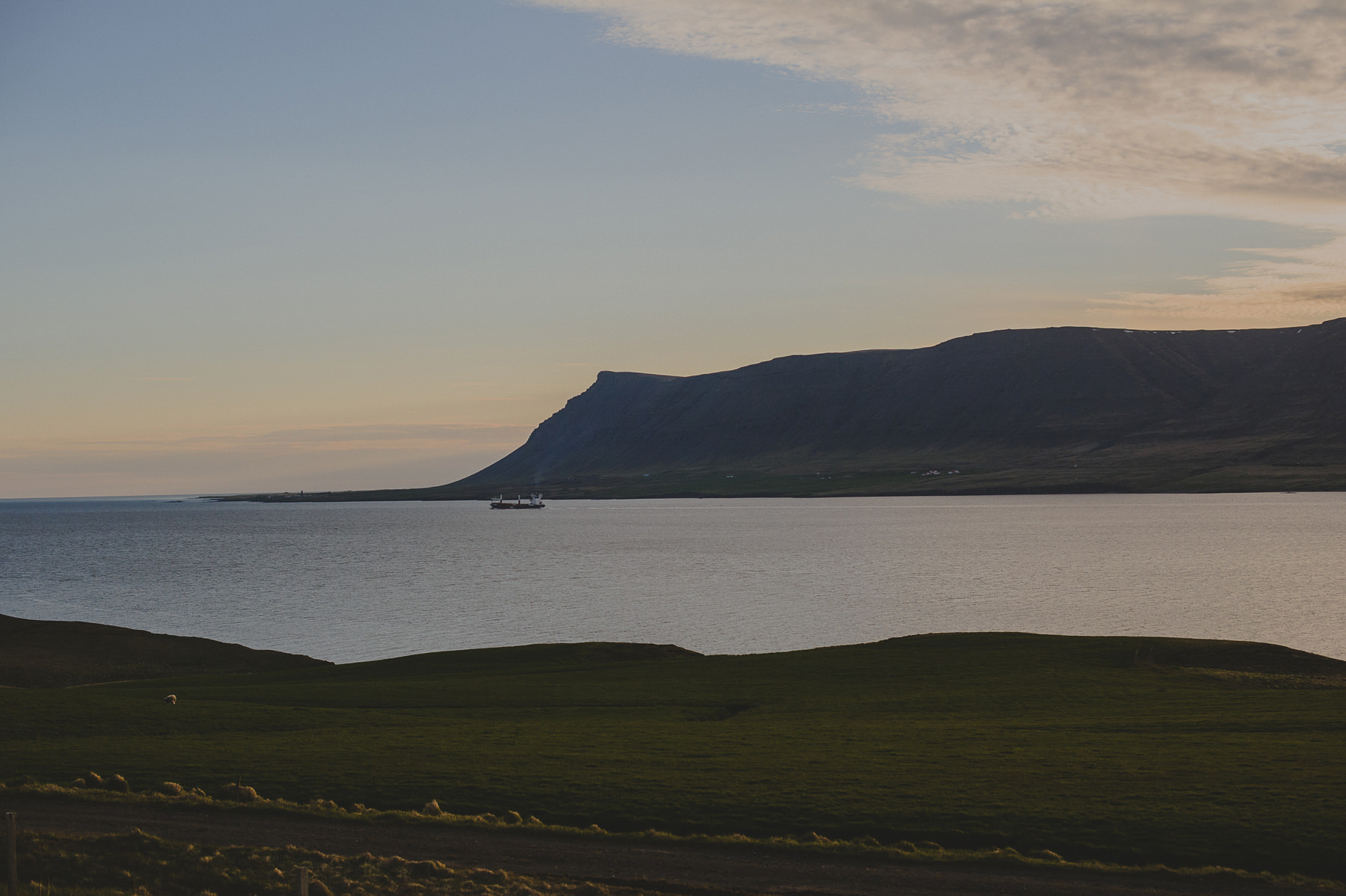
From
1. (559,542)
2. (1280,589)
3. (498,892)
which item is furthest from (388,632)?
(559,542)

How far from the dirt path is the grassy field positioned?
156cm

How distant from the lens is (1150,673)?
48.8 m

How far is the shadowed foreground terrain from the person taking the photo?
196 ft

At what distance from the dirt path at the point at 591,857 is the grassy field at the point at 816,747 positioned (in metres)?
1.56

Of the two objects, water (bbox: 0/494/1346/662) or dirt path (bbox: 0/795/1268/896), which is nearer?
dirt path (bbox: 0/795/1268/896)

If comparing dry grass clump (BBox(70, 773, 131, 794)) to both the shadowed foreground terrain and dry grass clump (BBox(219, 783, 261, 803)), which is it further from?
the shadowed foreground terrain

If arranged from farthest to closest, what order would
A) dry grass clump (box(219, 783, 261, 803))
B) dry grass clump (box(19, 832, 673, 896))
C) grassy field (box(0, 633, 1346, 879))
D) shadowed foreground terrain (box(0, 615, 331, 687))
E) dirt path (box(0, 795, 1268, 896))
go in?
shadowed foreground terrain (box(0, 615, 331, 687)), dry grass clump (box(219, 783, 261, 803)), grassy field (box(0, 633, 1346, 879)), dirt path (box(0, 795, 1268, 896)), dry grass clump (box(19, 832, 673, 896))

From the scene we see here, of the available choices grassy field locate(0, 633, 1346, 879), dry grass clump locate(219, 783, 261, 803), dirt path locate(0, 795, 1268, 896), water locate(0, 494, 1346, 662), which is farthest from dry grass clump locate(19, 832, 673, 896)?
water locate(0, 494, 1346, 662)

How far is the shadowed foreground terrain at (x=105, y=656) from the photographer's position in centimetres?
5969

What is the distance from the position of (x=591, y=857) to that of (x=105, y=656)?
2154 inches

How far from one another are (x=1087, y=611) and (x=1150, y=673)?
42.0 metres

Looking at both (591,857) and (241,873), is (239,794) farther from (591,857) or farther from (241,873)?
(591,857)

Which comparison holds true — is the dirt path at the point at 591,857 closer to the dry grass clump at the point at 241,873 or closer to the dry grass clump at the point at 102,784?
the dry grass clump at the point at 241,873

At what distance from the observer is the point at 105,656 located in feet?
210
